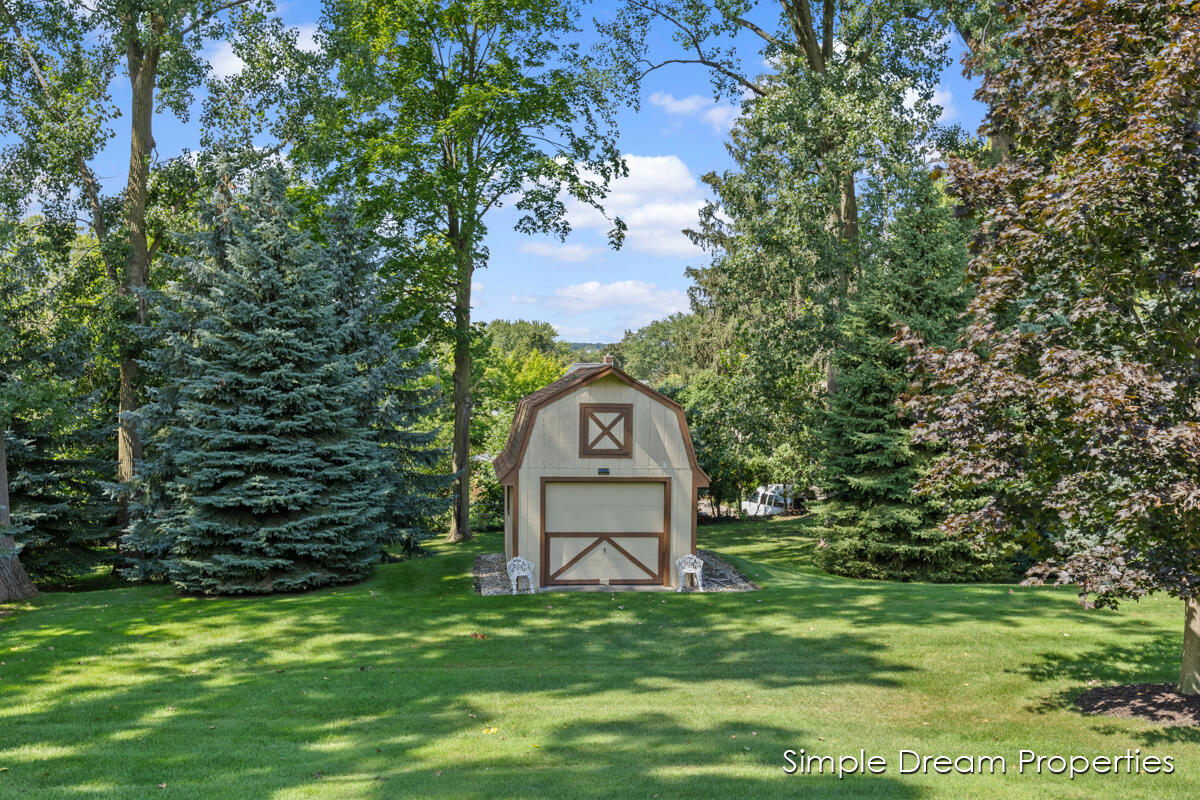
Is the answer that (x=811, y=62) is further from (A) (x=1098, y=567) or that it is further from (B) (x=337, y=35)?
(A) (x=1098, y=567)

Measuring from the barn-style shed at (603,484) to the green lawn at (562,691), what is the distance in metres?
1.13

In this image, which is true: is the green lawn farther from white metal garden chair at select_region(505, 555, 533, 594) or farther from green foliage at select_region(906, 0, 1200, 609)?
green foliage at select_region(906, 0, 1200, 609)

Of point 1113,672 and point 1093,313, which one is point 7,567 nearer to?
point 1093,313

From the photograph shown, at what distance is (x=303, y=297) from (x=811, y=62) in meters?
15.6

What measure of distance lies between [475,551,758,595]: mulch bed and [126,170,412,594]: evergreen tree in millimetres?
2331

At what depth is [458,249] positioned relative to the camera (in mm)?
22891

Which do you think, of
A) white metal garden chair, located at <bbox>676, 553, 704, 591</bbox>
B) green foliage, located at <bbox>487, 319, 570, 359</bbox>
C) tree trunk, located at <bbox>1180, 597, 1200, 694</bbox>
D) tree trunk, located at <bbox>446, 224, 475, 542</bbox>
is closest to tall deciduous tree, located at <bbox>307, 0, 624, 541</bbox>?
tree trunk, located at <bbox>446, 224, 475, 542</bbox>

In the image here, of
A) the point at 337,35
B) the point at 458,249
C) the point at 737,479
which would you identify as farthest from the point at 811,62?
the point at 737,479

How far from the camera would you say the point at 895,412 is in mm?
16812

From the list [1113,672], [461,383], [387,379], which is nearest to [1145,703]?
[1113,672]

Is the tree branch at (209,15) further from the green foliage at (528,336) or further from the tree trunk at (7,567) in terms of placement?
the green foliage at (528,336)

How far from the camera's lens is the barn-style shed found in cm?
1473

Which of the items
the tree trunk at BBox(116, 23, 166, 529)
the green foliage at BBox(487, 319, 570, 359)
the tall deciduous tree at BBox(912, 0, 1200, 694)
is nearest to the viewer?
the tall deciduous tree at BBox(912, 0, 1200, 694)

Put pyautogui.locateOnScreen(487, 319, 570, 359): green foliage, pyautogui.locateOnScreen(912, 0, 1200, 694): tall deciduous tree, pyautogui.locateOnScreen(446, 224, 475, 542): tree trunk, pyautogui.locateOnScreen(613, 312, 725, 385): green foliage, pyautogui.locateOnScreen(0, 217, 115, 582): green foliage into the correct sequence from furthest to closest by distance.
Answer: pyautogui.locateOnScreen(487, 319, 570, 359): green foliage < pyautogui.locateOnScreen(613, 312, 725, 385): green foliage < pyautogui.locateOnScreen(446, 224, 475, 542): tree trunk < pyautogui.locateOnScreen(0, 217, 115, 582): green foliage < pyautogui.locateOnScreen(912, 0, 1200, 694): tall deciduous tree
